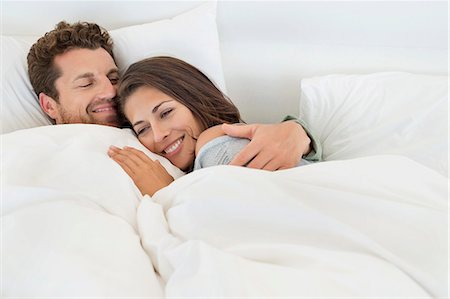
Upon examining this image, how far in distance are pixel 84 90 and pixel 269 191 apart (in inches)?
25.6

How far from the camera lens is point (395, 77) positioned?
1.21m

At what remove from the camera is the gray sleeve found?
941 mm

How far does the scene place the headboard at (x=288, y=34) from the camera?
4.33ft

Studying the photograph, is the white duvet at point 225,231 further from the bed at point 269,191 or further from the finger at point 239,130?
the finger at point 239,130

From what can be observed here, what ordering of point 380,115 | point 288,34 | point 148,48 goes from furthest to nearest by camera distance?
point 288,34 < point 148,48 < point 380,115

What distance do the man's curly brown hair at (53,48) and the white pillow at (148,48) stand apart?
0.04 m

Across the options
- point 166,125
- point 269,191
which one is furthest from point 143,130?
point 269,191

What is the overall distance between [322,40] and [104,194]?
859 millimetres

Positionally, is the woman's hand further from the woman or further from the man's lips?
the man's lips

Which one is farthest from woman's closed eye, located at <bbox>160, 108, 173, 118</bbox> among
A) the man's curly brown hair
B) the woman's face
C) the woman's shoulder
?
the man's curly brown hair

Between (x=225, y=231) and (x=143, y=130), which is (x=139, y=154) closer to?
(x=143, y=130)

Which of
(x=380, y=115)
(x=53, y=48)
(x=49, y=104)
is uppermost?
(x=53, y=48)

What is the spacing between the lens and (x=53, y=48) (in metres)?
1.22

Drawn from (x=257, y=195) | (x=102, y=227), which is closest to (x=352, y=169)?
(x=257, y=195)
